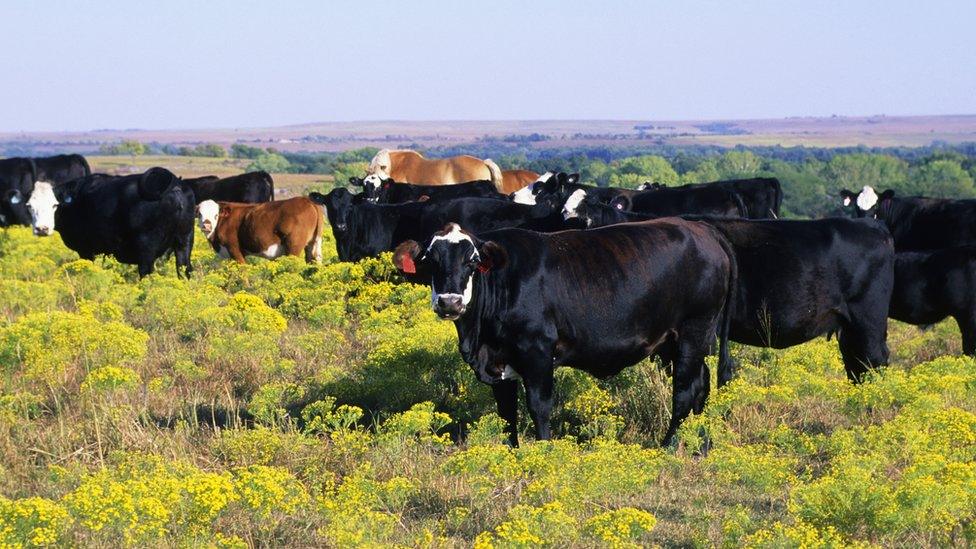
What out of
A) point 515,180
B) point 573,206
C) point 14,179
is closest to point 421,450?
point 573,206

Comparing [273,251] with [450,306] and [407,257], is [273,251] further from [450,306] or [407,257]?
[450,306]

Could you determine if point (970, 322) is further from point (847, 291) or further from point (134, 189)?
point (134, 189)

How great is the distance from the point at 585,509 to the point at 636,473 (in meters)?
0.35

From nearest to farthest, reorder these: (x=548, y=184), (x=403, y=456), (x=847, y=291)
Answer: (x=403, y=456) < (x=847, y=291) < (x=548, y=184)

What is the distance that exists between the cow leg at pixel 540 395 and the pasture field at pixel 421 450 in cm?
20

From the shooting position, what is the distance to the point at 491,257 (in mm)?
7645

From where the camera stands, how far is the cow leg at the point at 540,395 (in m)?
7.77

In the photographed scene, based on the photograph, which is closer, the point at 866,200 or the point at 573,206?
the point at 573,206

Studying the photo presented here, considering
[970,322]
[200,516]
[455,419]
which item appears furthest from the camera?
[970,322]

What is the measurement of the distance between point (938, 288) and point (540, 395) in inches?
241

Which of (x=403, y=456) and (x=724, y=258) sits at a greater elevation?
(x=724, y=258)

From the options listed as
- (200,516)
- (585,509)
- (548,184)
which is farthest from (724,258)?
(548,184)

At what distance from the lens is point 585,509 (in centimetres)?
657

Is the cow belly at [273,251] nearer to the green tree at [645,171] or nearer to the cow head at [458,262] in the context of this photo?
the cow head at [458,262]
